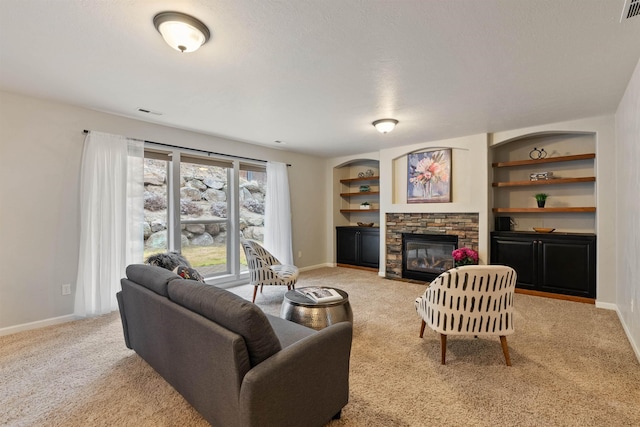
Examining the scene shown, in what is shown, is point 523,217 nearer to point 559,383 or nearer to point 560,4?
point 559,383

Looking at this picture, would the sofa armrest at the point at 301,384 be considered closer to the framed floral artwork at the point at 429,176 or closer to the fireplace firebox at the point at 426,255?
the fireplace firebox at the point at 426,255

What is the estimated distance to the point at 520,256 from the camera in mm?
4445

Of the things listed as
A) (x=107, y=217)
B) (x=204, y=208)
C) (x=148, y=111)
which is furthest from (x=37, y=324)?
(x=148, y=111)

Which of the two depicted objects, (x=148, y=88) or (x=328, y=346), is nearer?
(x=328, y=346)

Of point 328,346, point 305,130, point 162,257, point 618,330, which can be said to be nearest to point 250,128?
point 305,130

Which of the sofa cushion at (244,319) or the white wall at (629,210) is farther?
the white wall at (629,210)

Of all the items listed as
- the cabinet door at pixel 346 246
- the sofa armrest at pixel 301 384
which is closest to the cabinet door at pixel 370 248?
the cabinet door at pixel 346 246

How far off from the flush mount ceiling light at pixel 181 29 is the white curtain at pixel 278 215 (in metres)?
3.59

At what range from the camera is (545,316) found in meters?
3.49

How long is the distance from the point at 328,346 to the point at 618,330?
339cm

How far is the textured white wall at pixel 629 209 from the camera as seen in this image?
2551mm

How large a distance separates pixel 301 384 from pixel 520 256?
14.0 ft

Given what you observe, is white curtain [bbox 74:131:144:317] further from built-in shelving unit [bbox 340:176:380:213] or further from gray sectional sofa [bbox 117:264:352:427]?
built-in shelving unit [bbox 340:176:380:213]

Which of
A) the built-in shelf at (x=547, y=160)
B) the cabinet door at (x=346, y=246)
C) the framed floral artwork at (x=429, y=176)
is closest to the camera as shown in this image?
the built-in shelf at (x=547, y=160)
